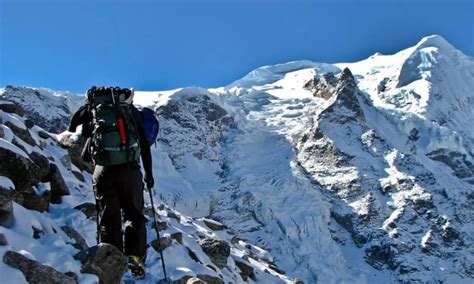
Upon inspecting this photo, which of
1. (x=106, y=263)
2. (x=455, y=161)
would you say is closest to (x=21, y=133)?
(x=106, y=263)

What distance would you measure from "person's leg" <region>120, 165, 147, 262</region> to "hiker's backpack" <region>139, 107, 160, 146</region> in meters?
0.41

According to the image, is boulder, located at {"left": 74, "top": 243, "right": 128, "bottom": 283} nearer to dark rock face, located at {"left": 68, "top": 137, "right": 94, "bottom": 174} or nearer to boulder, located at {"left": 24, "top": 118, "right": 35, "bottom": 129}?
boulder, located at {"left": 24, "top": 118, "right": 35, "bottom": 129}

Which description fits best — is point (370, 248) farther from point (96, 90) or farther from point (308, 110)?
point (96, 90)

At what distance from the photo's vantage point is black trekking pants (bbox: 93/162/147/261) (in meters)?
8.57

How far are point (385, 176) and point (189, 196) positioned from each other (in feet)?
151

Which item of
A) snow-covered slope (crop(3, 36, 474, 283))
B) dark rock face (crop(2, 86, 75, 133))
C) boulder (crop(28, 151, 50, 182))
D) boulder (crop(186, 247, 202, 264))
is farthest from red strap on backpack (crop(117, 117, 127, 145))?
dark rock face (crop(2, 86, 75, 133))

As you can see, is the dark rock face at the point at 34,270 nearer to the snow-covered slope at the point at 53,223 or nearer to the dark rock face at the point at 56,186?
the snow-covered slope at the point at 53,223

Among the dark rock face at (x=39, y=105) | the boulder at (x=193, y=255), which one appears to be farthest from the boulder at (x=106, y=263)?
the dark rock face at (x=39, y=105)

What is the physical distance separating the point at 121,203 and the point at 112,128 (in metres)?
0.95

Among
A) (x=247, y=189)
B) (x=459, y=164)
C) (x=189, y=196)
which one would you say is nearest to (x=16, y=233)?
(x=189, y=196)

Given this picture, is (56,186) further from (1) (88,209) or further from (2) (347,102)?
(2) (347,102)

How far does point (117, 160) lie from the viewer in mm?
8406

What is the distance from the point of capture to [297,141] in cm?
16012

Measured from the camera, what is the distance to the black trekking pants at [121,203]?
857 centimetres
